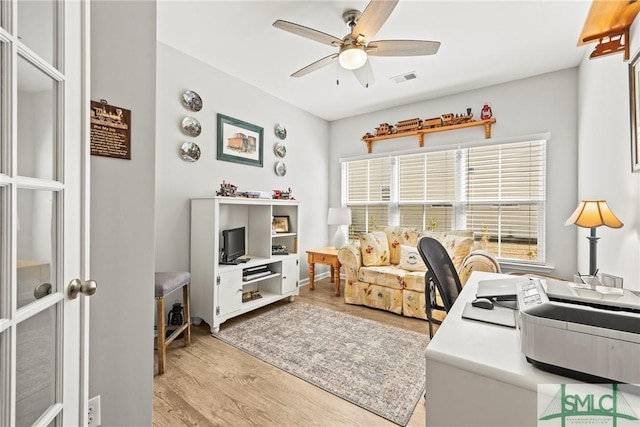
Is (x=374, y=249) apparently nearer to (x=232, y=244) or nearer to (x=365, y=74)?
(x=232, y=244)

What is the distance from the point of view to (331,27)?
7.96 feet

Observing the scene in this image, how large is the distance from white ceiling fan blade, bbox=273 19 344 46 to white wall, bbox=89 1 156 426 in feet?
2.81

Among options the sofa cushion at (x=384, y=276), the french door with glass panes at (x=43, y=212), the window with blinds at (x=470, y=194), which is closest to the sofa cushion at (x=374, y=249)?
the sofa cushion at (x=384, y=276)

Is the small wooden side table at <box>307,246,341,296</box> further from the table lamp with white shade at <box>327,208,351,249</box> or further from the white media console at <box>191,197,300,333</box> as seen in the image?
the white media console at <box>191,197,300,333</box>

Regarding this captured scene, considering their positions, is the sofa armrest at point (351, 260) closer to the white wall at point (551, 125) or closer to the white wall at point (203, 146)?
the white wall at point (203, 146)

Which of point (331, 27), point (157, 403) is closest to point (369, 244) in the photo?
point (331, 27)

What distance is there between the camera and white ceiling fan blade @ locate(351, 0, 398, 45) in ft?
5.52

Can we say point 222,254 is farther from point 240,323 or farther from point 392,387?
point 392,387

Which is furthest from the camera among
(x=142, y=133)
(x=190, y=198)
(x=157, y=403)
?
(x=190, y=198)

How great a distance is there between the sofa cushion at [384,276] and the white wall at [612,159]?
1.70 meters

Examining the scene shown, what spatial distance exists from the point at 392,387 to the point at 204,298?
1884 millimetres

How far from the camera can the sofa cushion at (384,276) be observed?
322cm

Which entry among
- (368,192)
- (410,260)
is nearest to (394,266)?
(410,260)

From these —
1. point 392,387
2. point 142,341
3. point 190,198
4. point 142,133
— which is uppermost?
point 142,133
